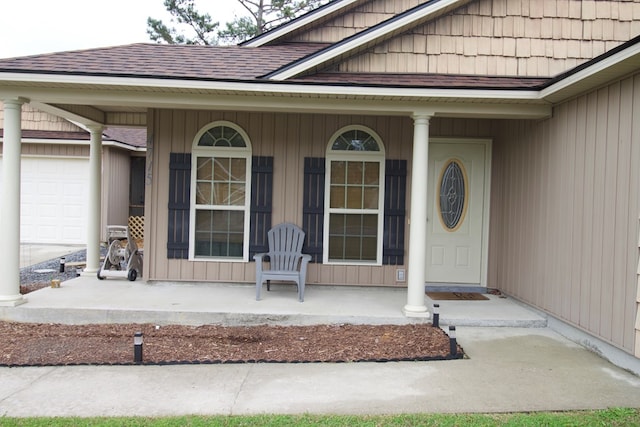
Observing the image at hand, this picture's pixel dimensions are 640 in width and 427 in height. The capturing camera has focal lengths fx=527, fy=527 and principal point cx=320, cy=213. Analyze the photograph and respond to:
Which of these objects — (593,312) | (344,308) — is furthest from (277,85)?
(593,312)

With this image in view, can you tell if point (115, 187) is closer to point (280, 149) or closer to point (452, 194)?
point (280, 149)

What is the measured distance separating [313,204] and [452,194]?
1.98 metres

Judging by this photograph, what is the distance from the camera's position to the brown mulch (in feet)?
15.4

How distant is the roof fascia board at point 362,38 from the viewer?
19.7 ft

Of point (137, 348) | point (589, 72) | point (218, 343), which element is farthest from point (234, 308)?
point (589, 72)

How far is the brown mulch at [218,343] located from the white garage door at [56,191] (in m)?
8.07

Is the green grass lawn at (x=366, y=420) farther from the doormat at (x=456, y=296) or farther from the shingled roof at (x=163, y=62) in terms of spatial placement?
the shingled roof at (x=163, y=62)

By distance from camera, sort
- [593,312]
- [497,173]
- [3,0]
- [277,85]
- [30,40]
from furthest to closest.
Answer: [30,40] < [3,0] < [497,173] < [277,85] < [593,312]

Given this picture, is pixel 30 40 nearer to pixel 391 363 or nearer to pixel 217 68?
pixel 217 68

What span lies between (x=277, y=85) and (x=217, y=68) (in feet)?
3.24

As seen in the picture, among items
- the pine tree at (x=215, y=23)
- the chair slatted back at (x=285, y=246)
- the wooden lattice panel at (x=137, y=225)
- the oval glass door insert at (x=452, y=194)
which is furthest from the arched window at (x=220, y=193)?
the pine tree at (x=215, y=23)

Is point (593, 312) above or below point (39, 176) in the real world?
below

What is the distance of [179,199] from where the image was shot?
7.33m

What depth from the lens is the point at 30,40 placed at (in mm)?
32500
